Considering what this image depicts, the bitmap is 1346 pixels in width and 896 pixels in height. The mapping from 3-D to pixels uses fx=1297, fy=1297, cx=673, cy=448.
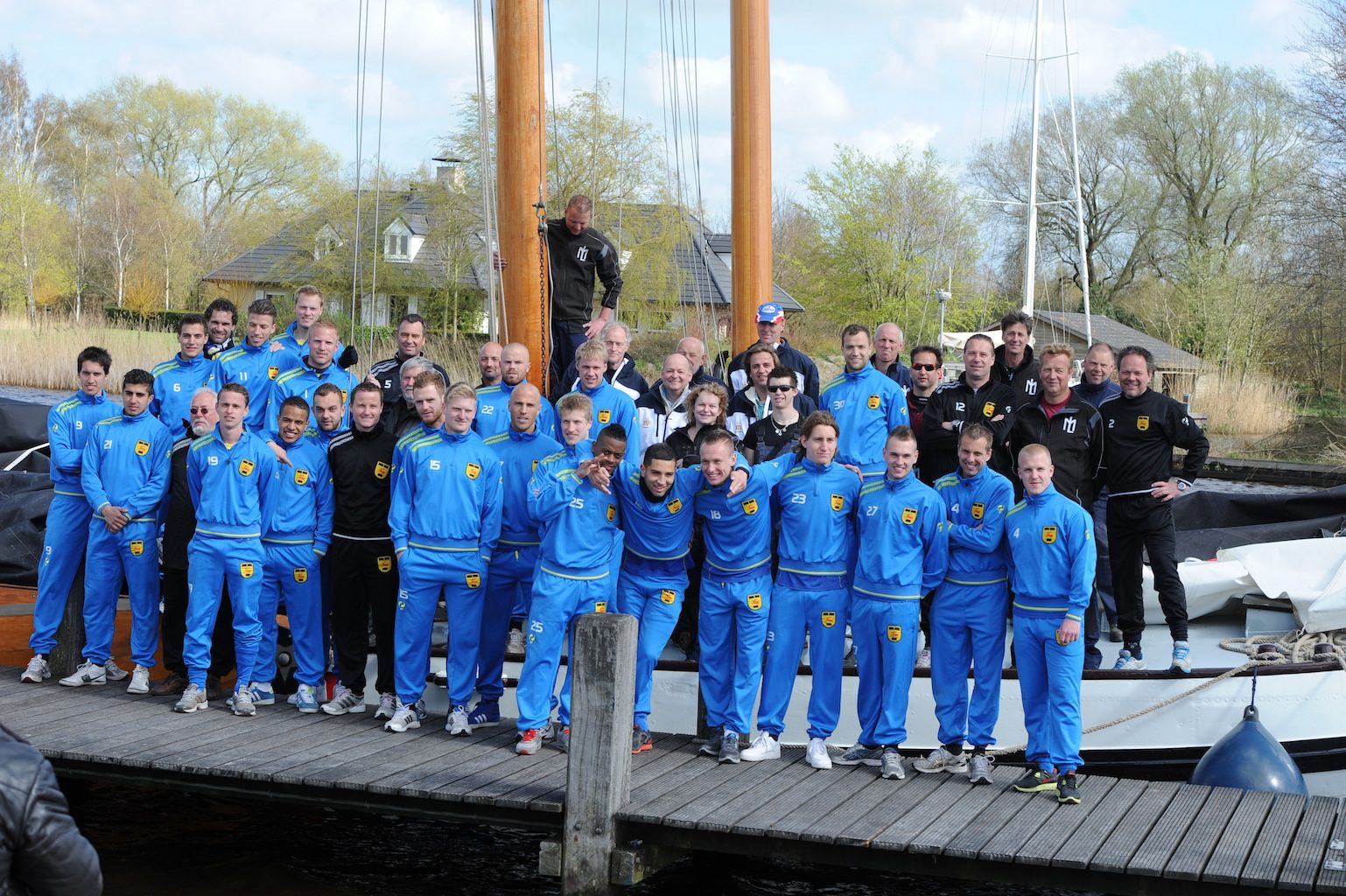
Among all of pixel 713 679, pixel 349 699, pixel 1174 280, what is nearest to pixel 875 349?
pixel 713 679

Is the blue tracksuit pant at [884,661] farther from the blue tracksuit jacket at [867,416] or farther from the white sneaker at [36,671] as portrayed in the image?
the white sneaker at [36,671]

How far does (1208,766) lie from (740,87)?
5.94 metres

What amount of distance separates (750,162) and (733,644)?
15.2 feet

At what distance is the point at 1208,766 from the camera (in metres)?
6.50

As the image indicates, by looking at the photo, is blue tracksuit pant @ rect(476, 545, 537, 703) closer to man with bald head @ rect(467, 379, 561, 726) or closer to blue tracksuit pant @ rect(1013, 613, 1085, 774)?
man with bald head @ rect(467, 379, 561, 726)

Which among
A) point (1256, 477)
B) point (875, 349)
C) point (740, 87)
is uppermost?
point (740, 87)

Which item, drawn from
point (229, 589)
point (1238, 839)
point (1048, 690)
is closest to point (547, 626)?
point (229, 589)

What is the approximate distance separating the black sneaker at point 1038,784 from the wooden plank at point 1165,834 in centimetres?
51

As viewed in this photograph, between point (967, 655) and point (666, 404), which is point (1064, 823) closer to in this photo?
point (967, 655)

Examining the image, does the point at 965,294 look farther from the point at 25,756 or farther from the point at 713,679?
the point at 25,756

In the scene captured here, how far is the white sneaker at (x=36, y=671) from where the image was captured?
773 centimetres

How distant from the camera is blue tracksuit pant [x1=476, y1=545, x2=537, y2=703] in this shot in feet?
22.8

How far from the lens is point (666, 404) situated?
7.41 metres

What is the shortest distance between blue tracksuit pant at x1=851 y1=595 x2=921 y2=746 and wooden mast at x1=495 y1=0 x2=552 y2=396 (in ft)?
9.98
